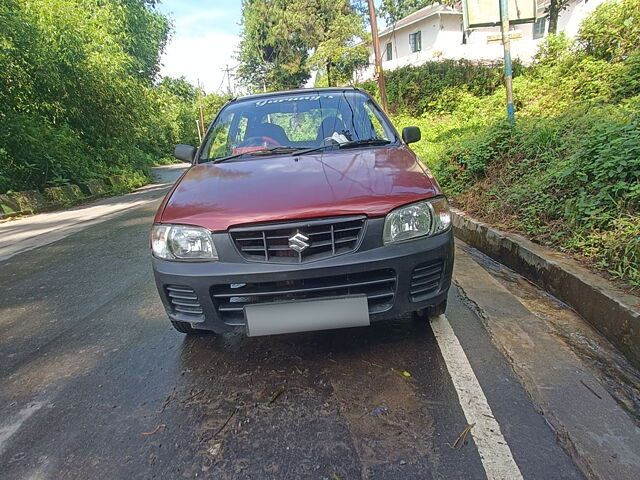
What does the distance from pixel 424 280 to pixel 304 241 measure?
68cm

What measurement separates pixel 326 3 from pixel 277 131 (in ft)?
112

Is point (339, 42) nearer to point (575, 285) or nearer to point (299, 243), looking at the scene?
point (575, 285)

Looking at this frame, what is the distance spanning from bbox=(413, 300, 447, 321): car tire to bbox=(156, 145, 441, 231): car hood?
730mm

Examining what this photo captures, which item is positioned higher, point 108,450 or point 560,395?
point 108,450

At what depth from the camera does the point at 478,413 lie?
6.17ft

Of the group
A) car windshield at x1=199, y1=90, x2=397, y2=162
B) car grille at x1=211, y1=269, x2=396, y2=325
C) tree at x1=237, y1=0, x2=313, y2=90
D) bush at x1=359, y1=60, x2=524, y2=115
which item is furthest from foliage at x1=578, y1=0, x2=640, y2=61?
tree at x1=237, y1=0, x2=313, y2=90

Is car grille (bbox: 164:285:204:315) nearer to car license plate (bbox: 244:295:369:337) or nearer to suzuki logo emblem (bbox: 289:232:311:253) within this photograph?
car license plate (bbox: 244:295:369:337)

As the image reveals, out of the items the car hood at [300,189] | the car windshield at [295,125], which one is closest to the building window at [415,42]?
the car windshield at [295,125]

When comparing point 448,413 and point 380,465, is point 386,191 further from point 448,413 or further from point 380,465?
point 380,465

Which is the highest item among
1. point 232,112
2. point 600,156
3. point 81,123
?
point 81,123

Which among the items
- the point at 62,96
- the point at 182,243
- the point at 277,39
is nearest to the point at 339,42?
the point at 277,39

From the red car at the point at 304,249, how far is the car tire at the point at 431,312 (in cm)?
32

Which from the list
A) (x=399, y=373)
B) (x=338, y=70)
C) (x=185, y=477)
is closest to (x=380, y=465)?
(x=399, y=373)

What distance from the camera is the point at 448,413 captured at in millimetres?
1897
